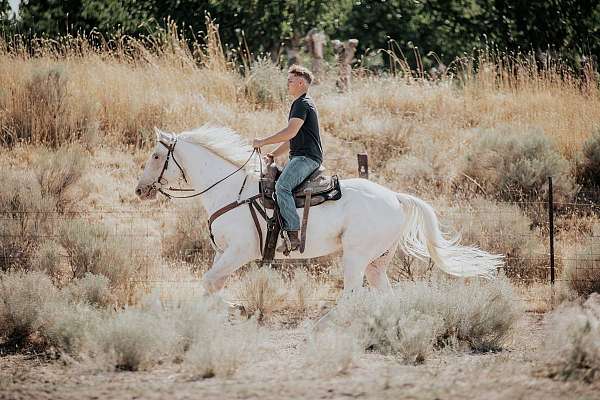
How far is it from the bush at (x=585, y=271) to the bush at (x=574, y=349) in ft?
12.7

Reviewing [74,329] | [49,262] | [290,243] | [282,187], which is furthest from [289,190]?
[49,262]

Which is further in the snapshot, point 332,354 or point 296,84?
point 296,84

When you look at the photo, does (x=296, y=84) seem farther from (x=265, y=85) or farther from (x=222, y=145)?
(x=265, y=85)

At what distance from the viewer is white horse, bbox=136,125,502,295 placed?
Result: 9625 millimetres

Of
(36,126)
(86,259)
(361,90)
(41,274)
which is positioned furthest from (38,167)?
(361,90)

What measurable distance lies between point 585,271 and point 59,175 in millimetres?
8326

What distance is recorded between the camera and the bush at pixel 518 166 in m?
15.7

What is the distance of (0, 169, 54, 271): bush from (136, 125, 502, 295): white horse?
10.8 ft

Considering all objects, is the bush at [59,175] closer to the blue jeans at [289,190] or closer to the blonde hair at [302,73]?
the blue jeans at [289,190]

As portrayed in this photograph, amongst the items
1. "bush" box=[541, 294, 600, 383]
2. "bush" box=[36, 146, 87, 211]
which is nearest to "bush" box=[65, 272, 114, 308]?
"bush" box=[36, 146, 87, 211]

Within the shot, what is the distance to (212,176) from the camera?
983 cm

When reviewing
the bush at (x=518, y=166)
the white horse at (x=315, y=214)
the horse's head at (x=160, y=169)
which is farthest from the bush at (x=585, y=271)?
the horse's head at (x=160, y=169)

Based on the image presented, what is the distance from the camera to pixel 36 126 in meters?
16.9

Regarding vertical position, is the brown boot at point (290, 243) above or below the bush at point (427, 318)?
above
